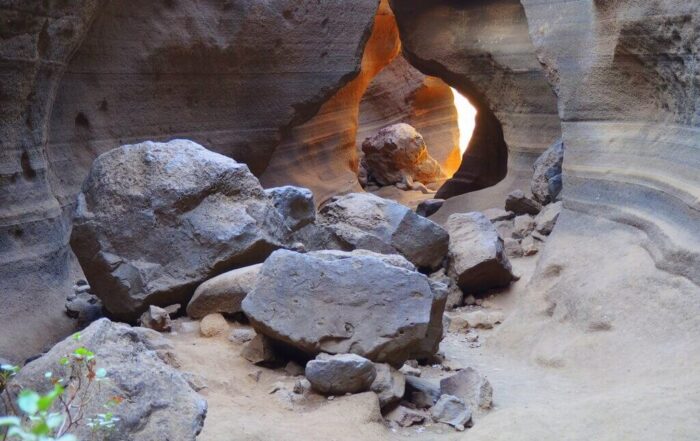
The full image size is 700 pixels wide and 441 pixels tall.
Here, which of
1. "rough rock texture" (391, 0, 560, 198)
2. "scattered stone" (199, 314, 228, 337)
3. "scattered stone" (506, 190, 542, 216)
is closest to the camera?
"scattered stone" (199, 314, 228, 337)

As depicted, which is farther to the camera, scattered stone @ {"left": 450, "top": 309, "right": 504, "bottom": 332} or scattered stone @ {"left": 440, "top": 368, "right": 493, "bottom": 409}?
scattered stone @ {"left": 450, "top": 309, "right": 504, "bottom": 332}

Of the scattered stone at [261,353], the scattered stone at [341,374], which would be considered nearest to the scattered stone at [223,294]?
the scattered stone at [261,353]

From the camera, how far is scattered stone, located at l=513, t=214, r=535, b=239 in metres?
6.94

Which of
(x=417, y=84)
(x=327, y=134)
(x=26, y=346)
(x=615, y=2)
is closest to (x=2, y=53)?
(x=26, y=346)

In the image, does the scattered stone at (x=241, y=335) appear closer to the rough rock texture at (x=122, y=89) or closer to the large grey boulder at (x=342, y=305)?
the large grey boulder at (x=342, y=305)

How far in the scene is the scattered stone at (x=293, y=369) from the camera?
3.64m

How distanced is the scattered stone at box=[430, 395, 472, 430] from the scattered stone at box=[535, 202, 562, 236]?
3444mm

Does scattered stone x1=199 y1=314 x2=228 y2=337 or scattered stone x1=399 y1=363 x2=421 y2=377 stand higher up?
scattered stone x1=399 y1=363 x2=421 y2=377

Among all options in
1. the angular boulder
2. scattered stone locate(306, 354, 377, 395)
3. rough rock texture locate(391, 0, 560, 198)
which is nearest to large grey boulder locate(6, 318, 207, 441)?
scattered stone locate(306, 354, 377, 395)

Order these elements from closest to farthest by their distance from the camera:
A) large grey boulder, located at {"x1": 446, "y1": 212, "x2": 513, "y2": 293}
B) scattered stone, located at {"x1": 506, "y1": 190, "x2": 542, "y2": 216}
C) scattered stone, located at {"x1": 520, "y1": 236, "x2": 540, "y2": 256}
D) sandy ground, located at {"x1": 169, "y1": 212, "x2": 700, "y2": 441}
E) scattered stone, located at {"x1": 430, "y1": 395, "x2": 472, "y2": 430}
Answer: sandy ground, located at {"x1": 169, "y1": 212, "x2": 700, "y2": 441}
scattered stone, located at {"x1": 430, "y1": 395, "x2": 472, "y2": 430}
large grey boulder, located at {"x1": 446, "y1": 212, "x2": 513, "y2": 293}
scattered stone, located at {"x1": 520, "y1": 236, "x2": 540, "y2": 256}
scattered stone, located at {"x1": 506, "y1": 190, "x2": 542, "y2": 216}

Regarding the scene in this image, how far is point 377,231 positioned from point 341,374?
260 cm

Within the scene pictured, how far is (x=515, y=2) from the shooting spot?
8.62 metres

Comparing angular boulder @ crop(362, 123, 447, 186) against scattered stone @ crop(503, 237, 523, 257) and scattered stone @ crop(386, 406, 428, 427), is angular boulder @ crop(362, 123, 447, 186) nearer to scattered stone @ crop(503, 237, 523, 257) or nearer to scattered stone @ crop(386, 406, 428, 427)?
scattered stone @ crop(503, 237, 523, 257)

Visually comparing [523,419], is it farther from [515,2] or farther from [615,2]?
[515,2]
